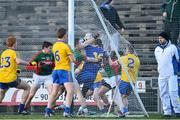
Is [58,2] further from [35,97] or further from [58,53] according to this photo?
[58,53]

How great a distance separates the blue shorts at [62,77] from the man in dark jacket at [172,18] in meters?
3.48

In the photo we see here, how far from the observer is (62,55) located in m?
17.7

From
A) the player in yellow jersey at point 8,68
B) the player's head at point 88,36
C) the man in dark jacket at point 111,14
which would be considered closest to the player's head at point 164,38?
the player's head at point 88,36

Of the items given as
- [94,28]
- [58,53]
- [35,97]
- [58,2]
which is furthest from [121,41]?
[58,2]

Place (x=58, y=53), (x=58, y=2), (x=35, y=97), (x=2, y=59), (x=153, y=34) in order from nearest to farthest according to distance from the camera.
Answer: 1. (x=58, y=53)
2. (x=2, y=59)
3. (x=35, y=97)
4. (x=153, y=34)
5. (x=58, y=2)

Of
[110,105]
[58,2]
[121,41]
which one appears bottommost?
[110,105]

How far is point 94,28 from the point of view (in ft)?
61.7

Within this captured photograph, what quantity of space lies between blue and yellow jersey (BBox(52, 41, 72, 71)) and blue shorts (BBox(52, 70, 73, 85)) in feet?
0.28

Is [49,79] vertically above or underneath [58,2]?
underneath

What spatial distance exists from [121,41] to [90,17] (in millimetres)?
880

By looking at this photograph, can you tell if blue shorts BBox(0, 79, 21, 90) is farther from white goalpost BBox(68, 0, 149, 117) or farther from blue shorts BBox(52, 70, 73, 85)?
white goalpost BBox(68, 0, 149, 117)

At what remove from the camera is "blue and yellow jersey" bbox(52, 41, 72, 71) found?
695 inches

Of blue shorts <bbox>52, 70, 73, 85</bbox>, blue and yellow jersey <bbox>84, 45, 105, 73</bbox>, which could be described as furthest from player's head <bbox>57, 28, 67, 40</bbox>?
blue and yellow jersey <bbox>84, 45, 105, 73</bbox>

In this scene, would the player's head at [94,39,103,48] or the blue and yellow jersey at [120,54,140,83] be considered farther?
the player's head at [94,39,103,48]
